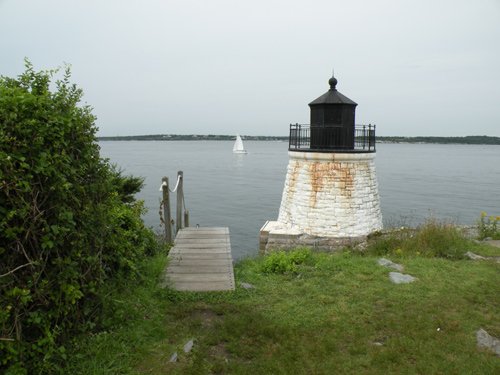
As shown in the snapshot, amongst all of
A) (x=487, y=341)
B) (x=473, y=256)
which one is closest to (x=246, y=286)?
(x=487, y=341)

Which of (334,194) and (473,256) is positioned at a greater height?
(334,194)

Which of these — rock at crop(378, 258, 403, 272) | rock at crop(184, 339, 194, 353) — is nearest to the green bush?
rock at crop(184, 339, 194, 353)

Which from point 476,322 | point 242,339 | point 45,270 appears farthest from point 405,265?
point 45,270

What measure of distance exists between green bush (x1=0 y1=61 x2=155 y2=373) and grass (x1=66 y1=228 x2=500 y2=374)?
1.59 feet

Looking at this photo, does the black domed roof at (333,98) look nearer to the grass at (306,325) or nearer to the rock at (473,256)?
the rock at (473,256)

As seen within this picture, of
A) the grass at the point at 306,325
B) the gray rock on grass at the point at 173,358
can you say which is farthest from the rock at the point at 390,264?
the gray rock on grass at the point at 173,358

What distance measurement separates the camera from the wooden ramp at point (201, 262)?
629 centimetres

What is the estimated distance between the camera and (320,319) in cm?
523

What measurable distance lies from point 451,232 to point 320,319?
19.0ft

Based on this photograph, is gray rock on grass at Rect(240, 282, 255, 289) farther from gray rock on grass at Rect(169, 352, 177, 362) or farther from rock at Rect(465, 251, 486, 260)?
rock at Rect(465, 251, 486, 260)

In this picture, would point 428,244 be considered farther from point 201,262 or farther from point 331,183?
point 201,262

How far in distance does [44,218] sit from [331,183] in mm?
9515

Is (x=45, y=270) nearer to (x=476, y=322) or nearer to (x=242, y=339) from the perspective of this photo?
(x=242, y=339)

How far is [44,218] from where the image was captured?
3.55 meters
